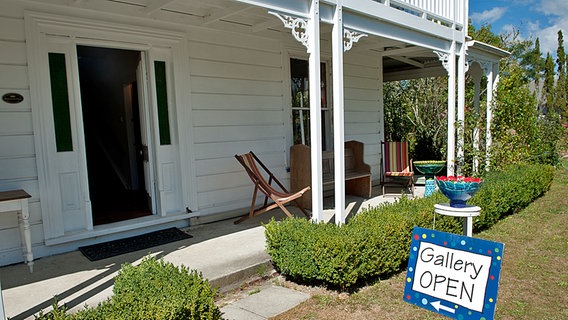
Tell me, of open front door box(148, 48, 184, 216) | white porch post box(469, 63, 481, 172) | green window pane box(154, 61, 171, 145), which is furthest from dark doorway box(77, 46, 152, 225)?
white porch post box(469, 63, 481, 172)

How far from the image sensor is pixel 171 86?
4680mm

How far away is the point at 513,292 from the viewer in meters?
3.12

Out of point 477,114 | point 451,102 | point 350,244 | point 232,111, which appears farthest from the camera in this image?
point 477,114

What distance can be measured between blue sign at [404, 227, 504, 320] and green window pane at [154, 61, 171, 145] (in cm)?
346

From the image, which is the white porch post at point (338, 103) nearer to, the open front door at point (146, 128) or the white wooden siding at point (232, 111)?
the white wooden siding at point (232, 111)

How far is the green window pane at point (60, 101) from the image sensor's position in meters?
3.85

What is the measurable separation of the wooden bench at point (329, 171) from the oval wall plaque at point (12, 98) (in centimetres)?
332

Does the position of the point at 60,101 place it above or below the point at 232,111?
above

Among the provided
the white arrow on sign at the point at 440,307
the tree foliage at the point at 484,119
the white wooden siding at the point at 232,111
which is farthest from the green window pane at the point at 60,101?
the tree foliage at the point at 484,119

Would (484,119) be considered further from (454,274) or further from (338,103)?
(454,274)

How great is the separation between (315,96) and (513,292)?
242cm

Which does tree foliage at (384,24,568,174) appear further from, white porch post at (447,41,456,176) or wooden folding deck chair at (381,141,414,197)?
wooden folding deck chair at (381,141,414,197)

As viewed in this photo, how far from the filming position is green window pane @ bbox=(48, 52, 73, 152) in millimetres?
3850

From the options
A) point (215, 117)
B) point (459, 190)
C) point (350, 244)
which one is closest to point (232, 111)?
point (215, 117)
